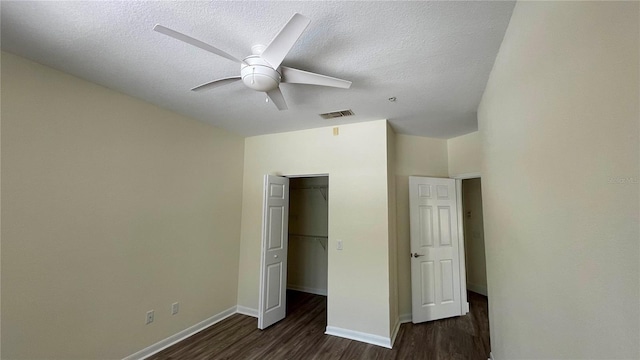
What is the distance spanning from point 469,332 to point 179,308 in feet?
11.9

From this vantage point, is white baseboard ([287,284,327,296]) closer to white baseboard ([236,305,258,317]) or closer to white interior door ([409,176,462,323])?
white baseboard ([236,305,258,317])

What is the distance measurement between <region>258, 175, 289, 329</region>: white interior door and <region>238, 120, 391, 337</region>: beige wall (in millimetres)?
387

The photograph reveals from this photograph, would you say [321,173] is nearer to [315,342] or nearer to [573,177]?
[315,342]

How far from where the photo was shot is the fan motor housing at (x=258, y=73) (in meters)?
1.69

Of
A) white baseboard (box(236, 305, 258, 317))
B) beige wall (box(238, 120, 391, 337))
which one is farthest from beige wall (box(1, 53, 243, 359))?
beige wall (box(238, 120, 391, 337))

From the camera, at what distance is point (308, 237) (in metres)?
5.04

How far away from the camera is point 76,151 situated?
2.21 m

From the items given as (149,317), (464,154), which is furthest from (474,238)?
(149,317)

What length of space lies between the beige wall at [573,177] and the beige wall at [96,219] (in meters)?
3.28

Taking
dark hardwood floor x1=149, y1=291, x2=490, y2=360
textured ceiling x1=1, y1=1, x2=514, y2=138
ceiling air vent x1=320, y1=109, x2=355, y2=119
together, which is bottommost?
dark hardwood floor x1=149, y1=291, x2=490, y2=360

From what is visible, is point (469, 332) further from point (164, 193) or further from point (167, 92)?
point (167, 92)

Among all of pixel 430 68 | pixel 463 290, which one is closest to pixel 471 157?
pixel 463 290

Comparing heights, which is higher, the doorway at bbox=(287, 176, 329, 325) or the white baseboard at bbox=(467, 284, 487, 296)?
the doorway at bbox=(287, 176, 329, 325)

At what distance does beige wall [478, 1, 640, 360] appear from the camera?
25.0 inches
